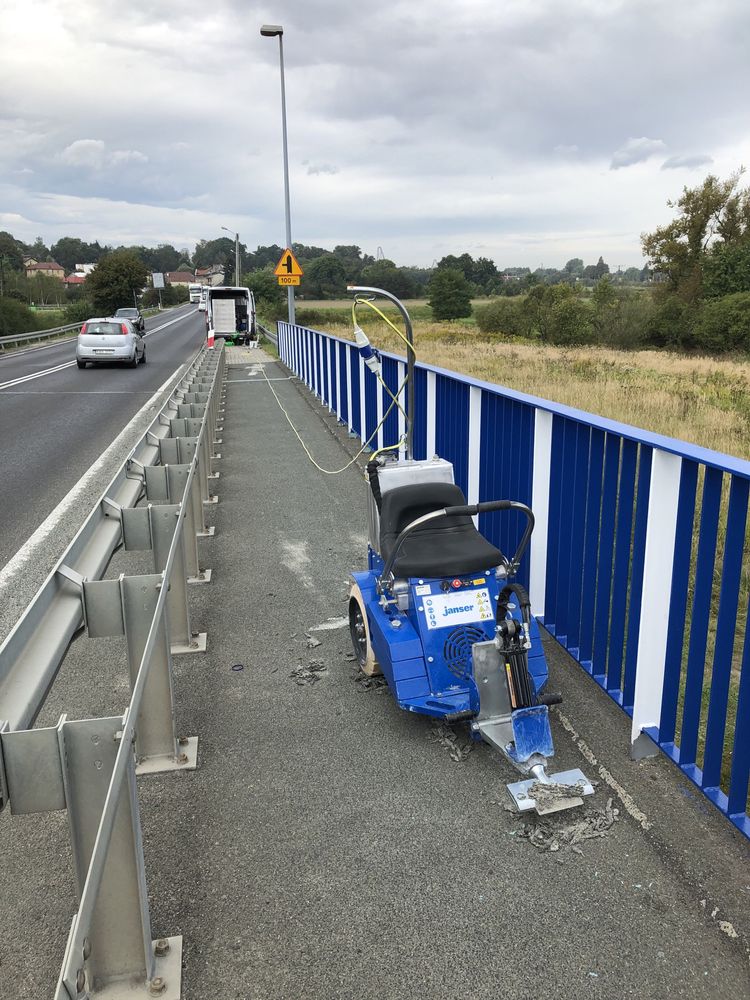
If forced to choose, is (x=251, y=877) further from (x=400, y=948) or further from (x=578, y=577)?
(x=578, y=577)

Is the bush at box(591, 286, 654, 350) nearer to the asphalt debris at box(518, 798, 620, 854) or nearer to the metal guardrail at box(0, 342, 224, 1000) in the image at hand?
the asphalt debris at box(518, 798, 620, 854)

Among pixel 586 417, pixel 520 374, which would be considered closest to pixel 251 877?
pixel 586 417

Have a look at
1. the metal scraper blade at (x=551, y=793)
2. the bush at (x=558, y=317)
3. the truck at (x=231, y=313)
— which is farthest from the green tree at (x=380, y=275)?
the bush at (x=558, y=317)

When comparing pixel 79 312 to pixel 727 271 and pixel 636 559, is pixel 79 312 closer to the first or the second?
pixel 727 271

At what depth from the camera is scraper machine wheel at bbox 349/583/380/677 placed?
3.85m

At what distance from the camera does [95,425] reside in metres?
13.4

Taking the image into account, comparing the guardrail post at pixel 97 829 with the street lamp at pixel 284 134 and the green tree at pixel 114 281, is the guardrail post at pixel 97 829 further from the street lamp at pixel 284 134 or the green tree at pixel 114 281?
the green tree at pixel 114 281

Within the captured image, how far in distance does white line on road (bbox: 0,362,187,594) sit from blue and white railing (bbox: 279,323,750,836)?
10.8 feet

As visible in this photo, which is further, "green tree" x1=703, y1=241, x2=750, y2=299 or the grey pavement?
"green tree" x1=703, y1=241, x2=750, y2=299

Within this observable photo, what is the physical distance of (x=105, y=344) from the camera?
82.6ft

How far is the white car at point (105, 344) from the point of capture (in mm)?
25078

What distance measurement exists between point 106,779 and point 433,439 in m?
4.79

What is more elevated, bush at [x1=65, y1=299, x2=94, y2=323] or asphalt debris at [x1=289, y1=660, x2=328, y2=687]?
bush at [x1=65, y1=299, x2=94, y2=323]

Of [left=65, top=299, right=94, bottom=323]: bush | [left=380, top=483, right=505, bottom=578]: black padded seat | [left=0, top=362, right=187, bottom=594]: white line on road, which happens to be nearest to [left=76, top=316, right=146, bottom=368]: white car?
[left=0, top=362, right=187, bottom=594]: white line on road
